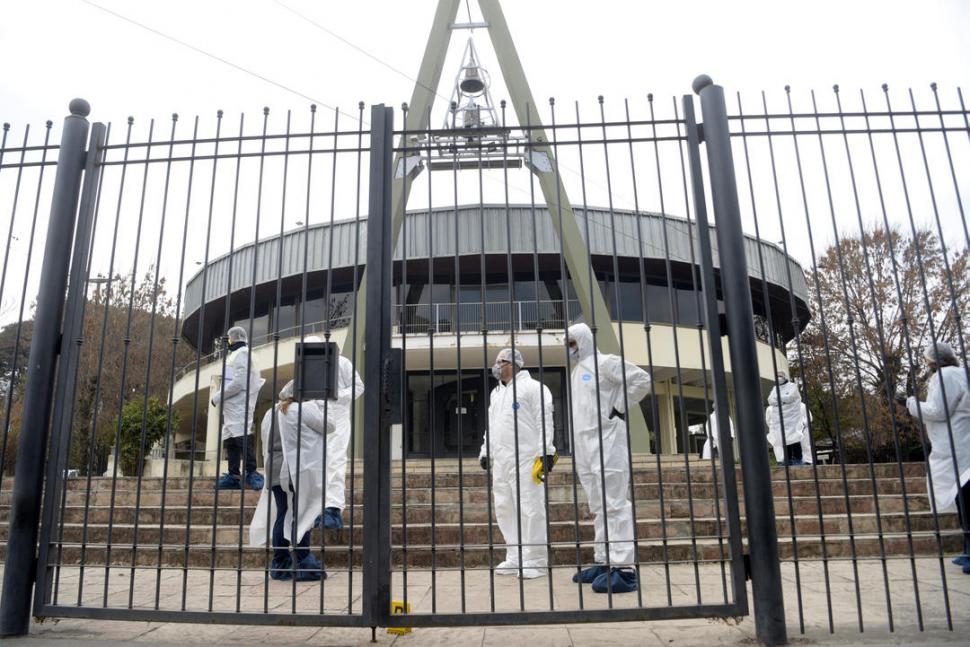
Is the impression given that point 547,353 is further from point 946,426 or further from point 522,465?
point 946,426

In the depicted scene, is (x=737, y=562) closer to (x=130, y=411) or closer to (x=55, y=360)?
(x=55, y=360)

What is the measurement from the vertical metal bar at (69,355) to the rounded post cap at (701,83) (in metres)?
3.53

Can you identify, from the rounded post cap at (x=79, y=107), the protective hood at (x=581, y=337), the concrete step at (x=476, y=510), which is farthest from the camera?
the concrete step at (x=476, y=510)

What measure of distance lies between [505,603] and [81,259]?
3.23m

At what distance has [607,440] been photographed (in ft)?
15.2

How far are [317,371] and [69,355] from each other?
136 cm

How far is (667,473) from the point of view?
804cm

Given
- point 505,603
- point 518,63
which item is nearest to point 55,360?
point 505,603


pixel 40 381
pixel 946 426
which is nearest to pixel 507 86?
pixel 946 426

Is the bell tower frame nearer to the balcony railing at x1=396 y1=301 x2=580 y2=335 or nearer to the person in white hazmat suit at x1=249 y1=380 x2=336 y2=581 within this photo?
the balcony railing at x1=396 y1=301 x2=580 y2=335

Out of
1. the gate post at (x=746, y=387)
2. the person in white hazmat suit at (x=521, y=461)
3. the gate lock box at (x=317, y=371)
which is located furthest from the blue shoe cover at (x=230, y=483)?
the gate post at (x=746, y=387)

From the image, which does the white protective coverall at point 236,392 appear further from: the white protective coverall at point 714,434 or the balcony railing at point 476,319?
the balcony railing at point 476,319

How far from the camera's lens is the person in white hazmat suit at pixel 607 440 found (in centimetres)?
453

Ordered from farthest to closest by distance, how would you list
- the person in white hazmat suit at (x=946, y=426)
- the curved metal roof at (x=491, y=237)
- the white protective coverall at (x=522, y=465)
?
the curved metal roof at (x=491, y=237), the white protective coverall at (x=522, y=465), the person in white hazmat suit at (x=946, y=426)
